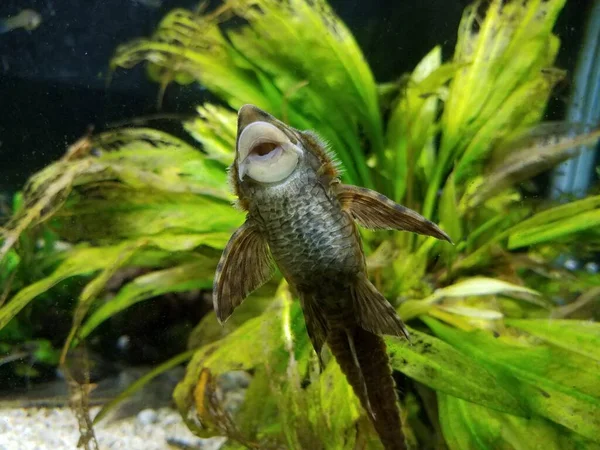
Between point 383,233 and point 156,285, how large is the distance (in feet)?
4.21

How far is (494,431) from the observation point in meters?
1.85

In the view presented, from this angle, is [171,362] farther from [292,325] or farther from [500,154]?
[500,154]

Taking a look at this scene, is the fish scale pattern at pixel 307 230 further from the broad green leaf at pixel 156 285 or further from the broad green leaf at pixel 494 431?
the broad green leaf at pixel 156 285

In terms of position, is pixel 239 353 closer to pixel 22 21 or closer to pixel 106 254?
pixel 106 254

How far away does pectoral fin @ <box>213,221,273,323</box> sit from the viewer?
140 cm

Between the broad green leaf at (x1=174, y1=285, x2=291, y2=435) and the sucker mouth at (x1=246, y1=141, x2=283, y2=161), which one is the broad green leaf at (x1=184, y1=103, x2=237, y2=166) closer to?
the broad green leaf at (x1=174, y1=285, x2=291, y2=435)

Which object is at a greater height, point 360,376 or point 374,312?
point 374,312

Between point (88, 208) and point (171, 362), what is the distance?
3.09ft

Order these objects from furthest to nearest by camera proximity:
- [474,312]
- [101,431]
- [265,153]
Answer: [101,431] < [474,312] < [265,153]

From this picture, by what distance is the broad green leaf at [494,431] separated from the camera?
177cm

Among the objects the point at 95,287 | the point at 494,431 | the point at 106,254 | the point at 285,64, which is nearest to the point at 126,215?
the point at 106,254

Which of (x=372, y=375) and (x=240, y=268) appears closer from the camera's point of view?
(x=240, y=268)

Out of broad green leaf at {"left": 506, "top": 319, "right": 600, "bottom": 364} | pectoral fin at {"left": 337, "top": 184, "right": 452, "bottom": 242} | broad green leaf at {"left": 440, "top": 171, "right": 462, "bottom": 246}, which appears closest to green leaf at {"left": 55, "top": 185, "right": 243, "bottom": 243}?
broad green leaf at {"left": 440, "top": 171, "right": 462, "bottom": 246}

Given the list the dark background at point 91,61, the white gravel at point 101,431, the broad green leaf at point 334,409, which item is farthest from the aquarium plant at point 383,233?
the white gravel at point 101,431
